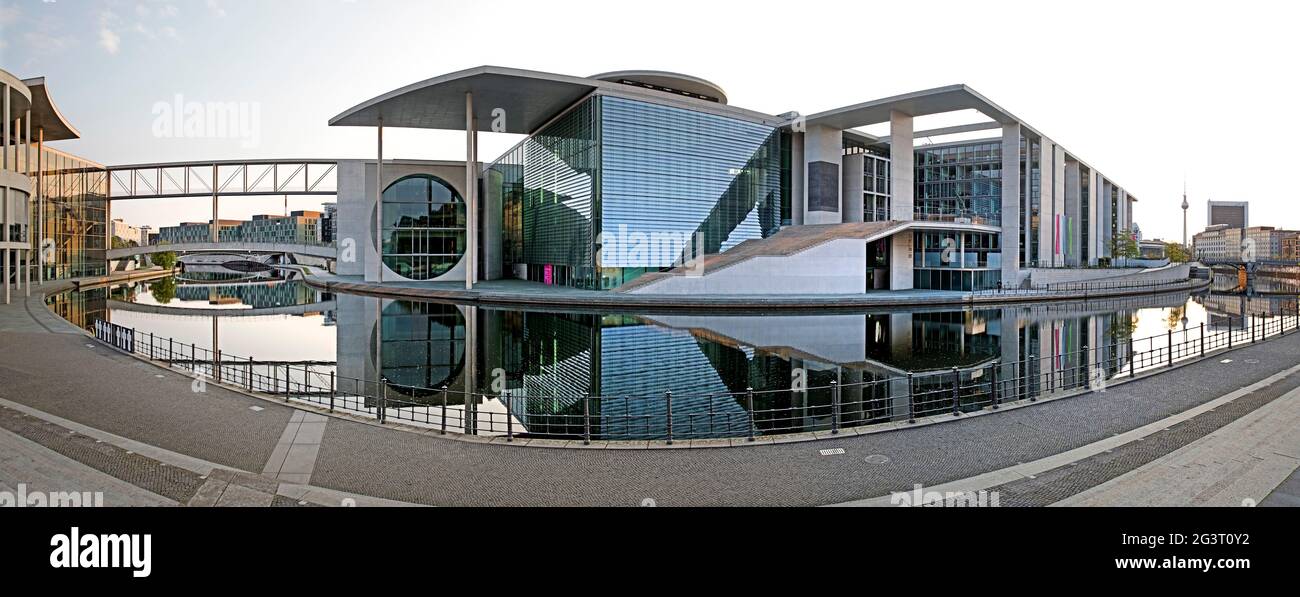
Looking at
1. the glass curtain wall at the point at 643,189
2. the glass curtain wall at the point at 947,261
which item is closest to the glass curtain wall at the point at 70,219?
the glass curtain wall at the point at 643,189

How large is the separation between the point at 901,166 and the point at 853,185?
8678mm

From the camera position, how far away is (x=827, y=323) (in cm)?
2677

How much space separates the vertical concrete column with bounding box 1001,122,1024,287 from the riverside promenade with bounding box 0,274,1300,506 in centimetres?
3883

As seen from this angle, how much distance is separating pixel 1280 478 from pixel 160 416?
43.5 feet

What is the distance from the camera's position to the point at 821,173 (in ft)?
158

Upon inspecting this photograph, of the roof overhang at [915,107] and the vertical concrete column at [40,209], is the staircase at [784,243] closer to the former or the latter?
the roof overhang at [915,107]

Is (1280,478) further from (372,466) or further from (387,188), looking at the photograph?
(387,188)

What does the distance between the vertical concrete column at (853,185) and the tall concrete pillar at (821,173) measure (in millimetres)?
4960

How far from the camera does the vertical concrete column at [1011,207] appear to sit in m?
46.6

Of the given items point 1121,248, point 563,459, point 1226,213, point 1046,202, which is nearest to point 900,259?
point 1046,202

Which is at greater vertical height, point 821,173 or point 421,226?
point 821,173

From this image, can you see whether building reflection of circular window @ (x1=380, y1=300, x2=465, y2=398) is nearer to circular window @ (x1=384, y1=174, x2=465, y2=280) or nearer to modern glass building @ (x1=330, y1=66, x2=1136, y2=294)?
modern glass building @ (x1=330, y1=66, x2=1136, y2=294)

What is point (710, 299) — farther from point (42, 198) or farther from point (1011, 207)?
point (42, 198)

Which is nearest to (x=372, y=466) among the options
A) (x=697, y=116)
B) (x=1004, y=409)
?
(x=1004, y=409)
